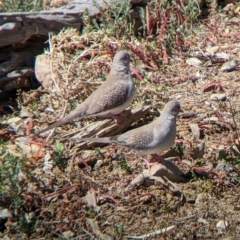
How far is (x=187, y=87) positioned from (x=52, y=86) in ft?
4.81

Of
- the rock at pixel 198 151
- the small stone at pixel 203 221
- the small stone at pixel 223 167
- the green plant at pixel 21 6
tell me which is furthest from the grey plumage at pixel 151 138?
the green plant at pixel 21 6

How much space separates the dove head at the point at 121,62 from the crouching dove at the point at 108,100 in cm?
6

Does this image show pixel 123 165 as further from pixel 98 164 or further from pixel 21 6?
pixel 21 6

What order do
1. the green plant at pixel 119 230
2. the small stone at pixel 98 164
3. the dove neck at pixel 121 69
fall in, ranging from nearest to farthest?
the green plant at pixel 119 230 → the small stone at pixel 98 164 → the dove neck at pixel 121 69

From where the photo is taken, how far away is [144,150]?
680 cm

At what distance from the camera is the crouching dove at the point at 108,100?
745 cm

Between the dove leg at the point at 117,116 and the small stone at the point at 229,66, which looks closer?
the dove leg at the point at 117,116

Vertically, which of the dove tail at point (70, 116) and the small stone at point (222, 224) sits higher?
the dove tail at point (70, 116)

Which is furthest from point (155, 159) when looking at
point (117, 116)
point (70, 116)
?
point (70, 116)

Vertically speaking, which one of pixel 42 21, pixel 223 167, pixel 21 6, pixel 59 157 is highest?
pixel 42 21

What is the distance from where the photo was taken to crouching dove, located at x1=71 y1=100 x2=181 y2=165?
6766 mm

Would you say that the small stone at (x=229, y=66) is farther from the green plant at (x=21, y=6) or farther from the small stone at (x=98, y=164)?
the green plant at (x=21, y=6)

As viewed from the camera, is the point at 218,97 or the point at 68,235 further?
the point at 218,97

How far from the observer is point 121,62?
26.1ft
